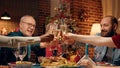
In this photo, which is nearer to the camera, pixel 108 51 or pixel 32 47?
pixel 108 51

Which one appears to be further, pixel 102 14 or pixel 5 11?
pixel 5 11

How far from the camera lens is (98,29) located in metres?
5.93

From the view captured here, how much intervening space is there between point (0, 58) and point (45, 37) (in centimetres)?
96

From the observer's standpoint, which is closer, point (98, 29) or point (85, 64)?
point (85, 64)

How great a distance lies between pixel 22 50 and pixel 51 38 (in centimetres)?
46

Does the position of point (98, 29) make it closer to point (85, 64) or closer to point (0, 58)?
point (0, 58)

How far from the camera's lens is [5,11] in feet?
25.0

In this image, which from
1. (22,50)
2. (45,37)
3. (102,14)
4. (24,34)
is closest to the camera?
(22,50)

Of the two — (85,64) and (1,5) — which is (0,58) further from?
(1,5)

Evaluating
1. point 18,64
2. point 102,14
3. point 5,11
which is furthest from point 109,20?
point 5,11

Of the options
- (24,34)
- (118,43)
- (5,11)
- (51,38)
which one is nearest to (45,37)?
(51,38)

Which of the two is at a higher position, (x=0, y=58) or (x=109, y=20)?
(x=109, y=20)

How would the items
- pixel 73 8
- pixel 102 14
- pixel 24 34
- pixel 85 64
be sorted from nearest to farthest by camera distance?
pixel 85 64, pixel 24 34, pixel 73 8, pixel 102 14

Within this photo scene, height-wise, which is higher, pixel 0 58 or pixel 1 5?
pixel 1 5
